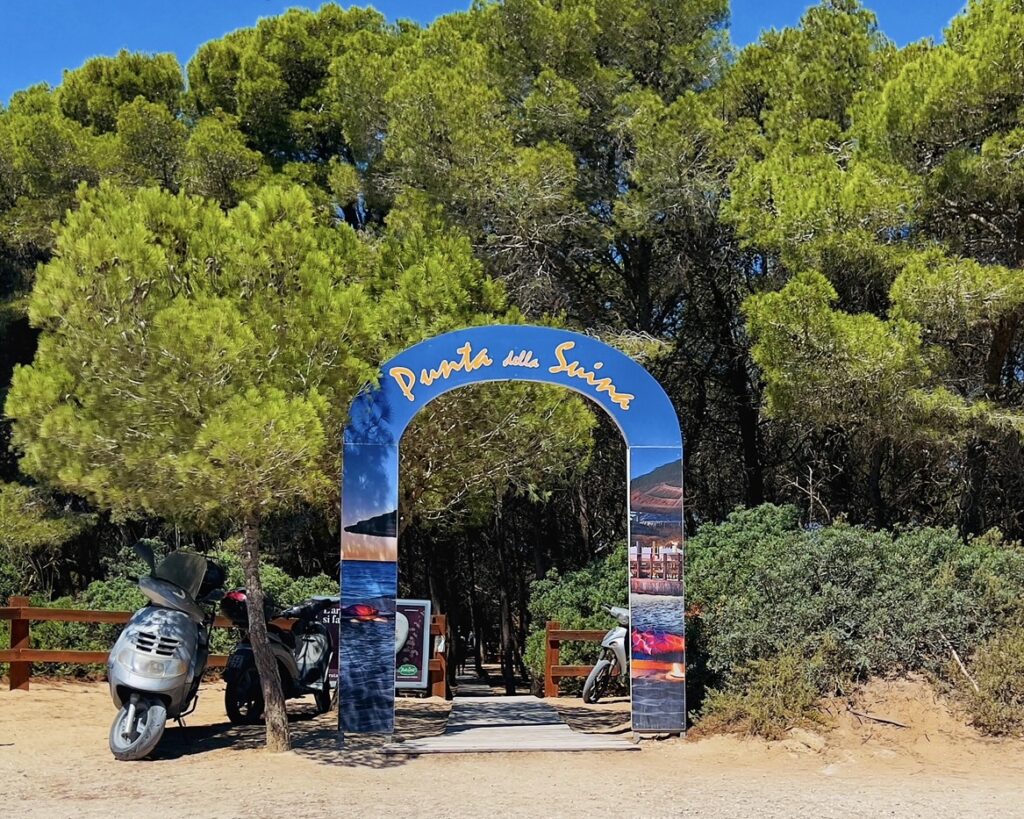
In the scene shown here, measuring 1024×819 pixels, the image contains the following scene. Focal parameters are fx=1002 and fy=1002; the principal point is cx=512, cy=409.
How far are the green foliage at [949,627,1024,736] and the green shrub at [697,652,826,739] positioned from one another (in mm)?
1332

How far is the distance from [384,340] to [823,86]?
871cm

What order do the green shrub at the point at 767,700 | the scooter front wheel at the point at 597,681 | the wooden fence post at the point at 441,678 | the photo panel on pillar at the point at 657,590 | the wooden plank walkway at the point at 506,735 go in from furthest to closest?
1. the wooden fence post at the point at 441,678
2. the scooter front wheel at the point at 597,681
3. the photo panel on pillar at the point at 657,590
4. the green shrub at the point at 767,700
5. the wooden plank walkway at the point at 506,735

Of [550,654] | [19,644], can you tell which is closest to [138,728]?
[19,644]

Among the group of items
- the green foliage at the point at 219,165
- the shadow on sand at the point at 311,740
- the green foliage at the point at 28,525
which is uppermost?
the green foliage at the point at 219,165

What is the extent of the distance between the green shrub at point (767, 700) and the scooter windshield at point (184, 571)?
4894 mm

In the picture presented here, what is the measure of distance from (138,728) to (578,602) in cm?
777

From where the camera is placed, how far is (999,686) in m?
8.88

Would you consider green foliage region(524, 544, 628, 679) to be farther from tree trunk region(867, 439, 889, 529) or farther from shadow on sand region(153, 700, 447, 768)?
tree trunk region(867, 439, 889, 529)

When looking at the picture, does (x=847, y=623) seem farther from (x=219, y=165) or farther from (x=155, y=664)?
(x=219, y=165)

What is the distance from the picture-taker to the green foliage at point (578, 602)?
14203 millimetres

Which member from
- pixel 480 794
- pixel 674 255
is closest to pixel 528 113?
pixel 674 255

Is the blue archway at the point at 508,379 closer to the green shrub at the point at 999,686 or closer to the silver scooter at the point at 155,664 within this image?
the silver scooter at the point at 155,664

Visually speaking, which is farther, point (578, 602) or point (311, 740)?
point (578, 602)

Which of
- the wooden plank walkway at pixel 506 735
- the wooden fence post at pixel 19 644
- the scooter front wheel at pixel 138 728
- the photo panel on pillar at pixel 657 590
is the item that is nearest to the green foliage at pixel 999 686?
the photo panel on pillar at pixel 657 590
